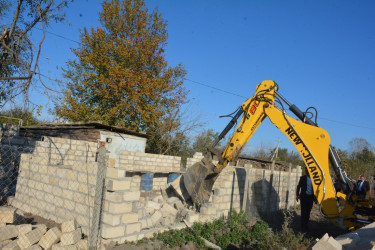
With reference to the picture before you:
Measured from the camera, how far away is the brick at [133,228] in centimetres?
496

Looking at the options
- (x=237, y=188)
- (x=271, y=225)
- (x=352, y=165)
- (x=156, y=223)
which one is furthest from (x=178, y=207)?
(x=352, y=165)

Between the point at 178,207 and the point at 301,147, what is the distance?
3.35 m

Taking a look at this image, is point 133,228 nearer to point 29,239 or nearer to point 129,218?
point 129,218

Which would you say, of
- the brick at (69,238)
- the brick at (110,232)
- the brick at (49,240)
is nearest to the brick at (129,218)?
the brick at (110,232)

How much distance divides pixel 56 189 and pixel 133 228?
6.78ft

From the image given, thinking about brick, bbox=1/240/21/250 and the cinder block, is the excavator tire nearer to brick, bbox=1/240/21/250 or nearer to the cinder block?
the cinder block

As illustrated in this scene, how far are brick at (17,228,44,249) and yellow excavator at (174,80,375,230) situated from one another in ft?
12.1

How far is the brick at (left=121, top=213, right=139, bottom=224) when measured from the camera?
4871 millimetres

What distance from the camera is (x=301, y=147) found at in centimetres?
605

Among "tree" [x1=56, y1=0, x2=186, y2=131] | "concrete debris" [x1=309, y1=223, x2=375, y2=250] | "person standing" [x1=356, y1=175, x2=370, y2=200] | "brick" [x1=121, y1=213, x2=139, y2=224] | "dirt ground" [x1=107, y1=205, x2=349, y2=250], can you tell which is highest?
"tree" [x1=56, y1=0, x2=186, y2=131]

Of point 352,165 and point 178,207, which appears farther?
point 352,165

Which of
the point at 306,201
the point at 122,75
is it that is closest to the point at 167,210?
the point at 306,201

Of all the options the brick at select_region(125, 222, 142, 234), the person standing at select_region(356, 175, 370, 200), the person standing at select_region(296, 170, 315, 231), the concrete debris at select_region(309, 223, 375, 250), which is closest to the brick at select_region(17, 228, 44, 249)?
the brick at select_region(125, 222, 142, 234)

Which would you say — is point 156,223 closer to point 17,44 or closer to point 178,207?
point 178,207
